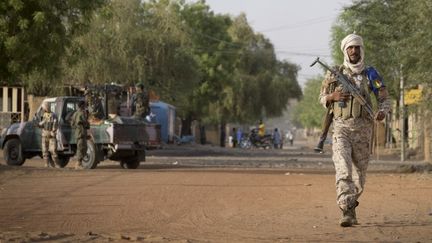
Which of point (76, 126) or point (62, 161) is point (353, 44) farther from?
point (62, 161)

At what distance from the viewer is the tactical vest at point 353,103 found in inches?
392

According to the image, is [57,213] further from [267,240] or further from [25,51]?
[25,51]

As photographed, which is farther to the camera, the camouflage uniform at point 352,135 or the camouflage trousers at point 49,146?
the camouflage trousers at point 49,146

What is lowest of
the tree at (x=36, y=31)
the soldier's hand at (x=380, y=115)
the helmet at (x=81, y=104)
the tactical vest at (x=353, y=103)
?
the soldier's hand at (x=380, y=115)

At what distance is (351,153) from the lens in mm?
10055

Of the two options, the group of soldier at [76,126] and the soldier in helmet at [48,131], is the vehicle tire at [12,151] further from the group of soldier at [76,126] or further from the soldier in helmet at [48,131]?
the soldier in helmet at [48,131]

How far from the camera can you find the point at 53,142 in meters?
22.7

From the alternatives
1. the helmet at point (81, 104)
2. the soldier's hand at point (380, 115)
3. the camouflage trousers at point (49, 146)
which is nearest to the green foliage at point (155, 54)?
the helmet at point (81, 104)

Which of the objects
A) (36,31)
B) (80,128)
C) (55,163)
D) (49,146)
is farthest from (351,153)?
(55,163)

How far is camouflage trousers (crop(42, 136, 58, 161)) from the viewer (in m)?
22.7

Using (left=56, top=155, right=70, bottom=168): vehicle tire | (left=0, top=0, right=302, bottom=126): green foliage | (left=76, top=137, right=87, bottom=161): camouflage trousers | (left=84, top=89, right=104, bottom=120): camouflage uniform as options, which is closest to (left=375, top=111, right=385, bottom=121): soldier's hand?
(left=0, top=0, right=302, bottom=126): green foliage

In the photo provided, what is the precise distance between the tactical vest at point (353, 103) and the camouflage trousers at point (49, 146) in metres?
13.9

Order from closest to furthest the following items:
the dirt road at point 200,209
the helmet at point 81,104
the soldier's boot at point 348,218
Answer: the dirt road at point 200,209
the soldier's boot at point 348,218
the helmet at point 81,104

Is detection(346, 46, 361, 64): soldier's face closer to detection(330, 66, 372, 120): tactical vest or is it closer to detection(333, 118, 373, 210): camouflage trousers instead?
detection(330, 66, 372, 120): tactical vest
